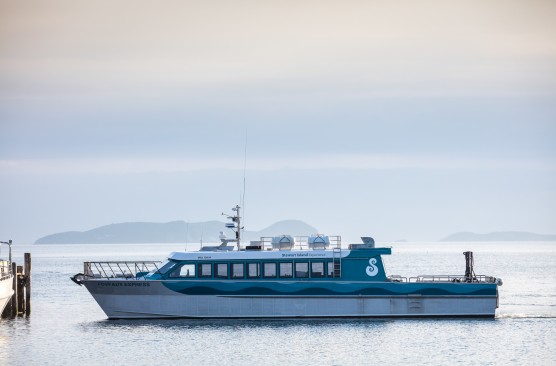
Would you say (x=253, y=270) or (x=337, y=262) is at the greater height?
(x=337, y=262)

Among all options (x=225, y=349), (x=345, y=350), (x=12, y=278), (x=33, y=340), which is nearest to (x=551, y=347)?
(x=345, y=350)

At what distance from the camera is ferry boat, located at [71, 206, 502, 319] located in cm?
5594

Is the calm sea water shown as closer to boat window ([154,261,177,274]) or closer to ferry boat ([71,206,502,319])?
ferry boat ([71,206,502,319])

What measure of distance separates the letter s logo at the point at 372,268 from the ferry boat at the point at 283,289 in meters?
0.03

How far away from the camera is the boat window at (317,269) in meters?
56.4

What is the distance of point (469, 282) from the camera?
2238 inches

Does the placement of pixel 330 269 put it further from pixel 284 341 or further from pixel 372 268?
pixel 284 341

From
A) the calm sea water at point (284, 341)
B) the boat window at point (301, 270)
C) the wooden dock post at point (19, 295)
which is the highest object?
the boat window at point (301, 270)

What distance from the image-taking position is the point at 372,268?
56375mm

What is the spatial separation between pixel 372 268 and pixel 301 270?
370 cm

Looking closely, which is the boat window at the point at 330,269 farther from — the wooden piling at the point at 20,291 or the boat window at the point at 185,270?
the wooden piling at the point at 20,291

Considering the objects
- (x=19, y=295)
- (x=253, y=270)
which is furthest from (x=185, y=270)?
(x=19, y=295)

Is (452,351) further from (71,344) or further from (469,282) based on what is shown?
(71,344)

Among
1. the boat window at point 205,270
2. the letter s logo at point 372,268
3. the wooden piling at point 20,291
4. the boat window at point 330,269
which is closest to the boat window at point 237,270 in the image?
the boat window at point 205,270
